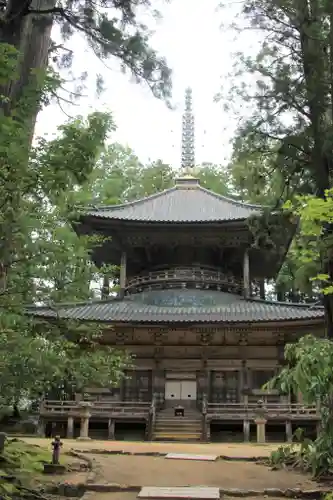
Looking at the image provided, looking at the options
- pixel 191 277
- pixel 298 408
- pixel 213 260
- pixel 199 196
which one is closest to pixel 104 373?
pixel 298 408

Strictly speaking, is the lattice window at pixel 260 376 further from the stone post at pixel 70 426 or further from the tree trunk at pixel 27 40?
the tree trunk at pixel 27 40

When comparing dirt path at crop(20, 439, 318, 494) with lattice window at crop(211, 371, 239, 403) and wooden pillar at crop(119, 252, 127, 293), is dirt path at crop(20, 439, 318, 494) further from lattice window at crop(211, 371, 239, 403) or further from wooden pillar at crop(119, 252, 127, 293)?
wooden pillar at crop(119, 252, 127, 293)

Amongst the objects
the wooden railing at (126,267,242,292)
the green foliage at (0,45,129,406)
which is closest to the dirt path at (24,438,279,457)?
the green foliage at (0,45,129,406)

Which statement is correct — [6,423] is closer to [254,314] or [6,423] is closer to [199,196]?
[254,314]

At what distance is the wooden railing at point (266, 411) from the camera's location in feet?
55.8

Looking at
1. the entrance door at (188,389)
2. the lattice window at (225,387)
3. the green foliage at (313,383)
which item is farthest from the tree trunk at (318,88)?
the entrance door at (188,389)

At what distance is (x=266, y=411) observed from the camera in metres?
17.0

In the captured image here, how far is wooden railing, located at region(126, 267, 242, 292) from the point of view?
2148cm

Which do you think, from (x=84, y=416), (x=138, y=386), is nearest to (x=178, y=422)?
(x=138, y=386)

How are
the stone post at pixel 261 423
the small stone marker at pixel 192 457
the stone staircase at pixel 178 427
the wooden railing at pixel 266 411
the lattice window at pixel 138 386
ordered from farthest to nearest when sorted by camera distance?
1. the lattice window at pixel 138 386
2. the wooden railing at pixel 266 411
3. the stone staircase at pixel 178 427
4. the stone post at pixel 261 423
5. the small stone marker at pixel 192 457

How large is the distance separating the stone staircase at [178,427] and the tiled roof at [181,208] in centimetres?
753

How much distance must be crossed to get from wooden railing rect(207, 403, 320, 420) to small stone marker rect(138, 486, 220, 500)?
969cm

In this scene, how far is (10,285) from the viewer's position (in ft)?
20.6

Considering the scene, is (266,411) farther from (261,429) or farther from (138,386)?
(138,386)
